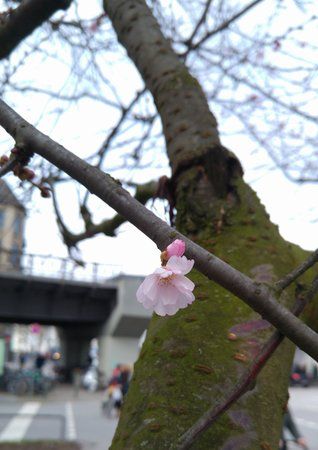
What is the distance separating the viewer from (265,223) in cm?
229

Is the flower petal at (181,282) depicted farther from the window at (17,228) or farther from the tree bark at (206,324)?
the window at (17,228)

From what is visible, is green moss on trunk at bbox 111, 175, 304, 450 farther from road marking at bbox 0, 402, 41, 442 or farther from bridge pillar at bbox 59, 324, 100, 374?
bridge pillar at bbox 59, 324, 100, 374

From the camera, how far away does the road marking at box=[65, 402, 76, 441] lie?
12.0 metres

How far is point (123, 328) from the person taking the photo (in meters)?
27.8

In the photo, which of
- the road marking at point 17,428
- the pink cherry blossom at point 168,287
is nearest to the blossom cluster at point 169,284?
the pink cherry blossom at point 168,287

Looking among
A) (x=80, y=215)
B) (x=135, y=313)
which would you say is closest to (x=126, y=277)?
(x=135, y=313)

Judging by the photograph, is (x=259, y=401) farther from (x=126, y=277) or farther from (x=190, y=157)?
(x=126, y=277)

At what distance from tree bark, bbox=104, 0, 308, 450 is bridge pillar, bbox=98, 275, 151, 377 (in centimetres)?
2289

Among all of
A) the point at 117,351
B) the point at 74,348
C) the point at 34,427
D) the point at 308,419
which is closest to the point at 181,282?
the point at 34,427

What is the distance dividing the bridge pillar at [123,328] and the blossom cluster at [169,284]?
24.2m

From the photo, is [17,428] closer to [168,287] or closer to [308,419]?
[308,419]

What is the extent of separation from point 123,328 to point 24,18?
1011 inches

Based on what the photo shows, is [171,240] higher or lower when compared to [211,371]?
higher

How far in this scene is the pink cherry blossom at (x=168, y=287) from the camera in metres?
1.06
